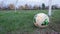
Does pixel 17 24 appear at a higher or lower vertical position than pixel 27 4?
lower

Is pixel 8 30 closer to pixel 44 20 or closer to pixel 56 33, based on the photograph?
pixel 44 20

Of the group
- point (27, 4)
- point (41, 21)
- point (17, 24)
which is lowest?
point (17, 24)

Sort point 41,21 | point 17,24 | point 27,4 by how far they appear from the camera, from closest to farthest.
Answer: point 41,21 → point 17,24 → point 27,4

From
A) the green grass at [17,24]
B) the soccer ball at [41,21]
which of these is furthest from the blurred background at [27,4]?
the soccer ball at [41,21]

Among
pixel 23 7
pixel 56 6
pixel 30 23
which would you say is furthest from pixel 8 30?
pixel 56 6

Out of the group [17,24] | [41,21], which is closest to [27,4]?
[17,24]

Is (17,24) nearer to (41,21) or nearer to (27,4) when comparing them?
(41,21)

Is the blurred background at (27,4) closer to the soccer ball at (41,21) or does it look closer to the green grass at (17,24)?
the green grass at (17,24)

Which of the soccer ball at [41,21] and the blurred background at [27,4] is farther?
the blurred background at [27,4]

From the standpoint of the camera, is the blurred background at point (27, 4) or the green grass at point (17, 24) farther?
the blurred background at point (27, 4)

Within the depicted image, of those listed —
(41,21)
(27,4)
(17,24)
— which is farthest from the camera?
(27,4)

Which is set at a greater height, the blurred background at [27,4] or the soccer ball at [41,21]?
the blurred background at [27,4]

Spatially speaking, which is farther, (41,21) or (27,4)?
(27,4)

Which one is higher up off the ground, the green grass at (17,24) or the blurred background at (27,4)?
the blurred background at (27,4)
